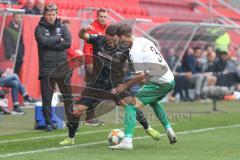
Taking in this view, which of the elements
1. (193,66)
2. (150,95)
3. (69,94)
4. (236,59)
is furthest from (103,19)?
(236,59)

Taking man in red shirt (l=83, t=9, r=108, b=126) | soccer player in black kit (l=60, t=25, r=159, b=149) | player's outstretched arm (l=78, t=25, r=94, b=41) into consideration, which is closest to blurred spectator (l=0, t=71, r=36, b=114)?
man in red shirt (l=83, t=9, r=108, b=126)

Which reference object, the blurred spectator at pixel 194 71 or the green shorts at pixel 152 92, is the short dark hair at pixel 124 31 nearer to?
the green shorts at pixel 152 92

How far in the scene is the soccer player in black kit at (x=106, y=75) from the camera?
37.6ft

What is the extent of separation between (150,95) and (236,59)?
16.9 metres

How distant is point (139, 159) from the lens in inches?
375

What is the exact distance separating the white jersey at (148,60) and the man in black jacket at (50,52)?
115 inches

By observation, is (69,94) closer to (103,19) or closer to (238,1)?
(103,19)

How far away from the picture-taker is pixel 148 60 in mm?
10664

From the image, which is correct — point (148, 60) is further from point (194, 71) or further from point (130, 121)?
point (194, 71)

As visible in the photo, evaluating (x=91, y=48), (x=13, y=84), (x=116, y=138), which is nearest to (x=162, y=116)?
(x=116, y=138)

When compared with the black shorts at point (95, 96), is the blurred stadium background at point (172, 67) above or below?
below

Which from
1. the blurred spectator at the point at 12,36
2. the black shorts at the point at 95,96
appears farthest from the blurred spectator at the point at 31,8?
the black shorts at the point at 95,96

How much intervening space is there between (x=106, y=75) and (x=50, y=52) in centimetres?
179

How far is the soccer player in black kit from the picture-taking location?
11453 mm
